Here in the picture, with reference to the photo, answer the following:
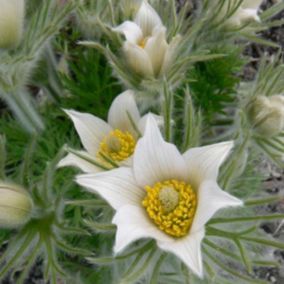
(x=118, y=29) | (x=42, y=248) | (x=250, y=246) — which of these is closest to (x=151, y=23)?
(x=118, y=29)

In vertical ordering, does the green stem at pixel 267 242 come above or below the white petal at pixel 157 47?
below

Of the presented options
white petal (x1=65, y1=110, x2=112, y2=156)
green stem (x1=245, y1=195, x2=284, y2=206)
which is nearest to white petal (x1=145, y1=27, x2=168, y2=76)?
white petal (x1=65, y1=110, x2=112, y2=156)

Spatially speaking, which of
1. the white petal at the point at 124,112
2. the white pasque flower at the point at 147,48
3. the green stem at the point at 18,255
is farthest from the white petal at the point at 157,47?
the green stem at the point at 18,255

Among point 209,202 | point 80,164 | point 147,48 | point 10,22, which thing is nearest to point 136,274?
point 209,202

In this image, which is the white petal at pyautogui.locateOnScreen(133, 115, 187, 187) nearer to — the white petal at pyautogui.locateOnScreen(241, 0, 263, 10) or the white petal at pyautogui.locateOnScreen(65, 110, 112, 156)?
the white petal at pyautogui.locateOnScreen(65, 110, 112, 156)

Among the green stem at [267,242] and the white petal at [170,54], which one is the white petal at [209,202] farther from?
the white petal at [170,54]

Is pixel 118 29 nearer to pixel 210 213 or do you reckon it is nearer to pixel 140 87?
pixel 140 87
